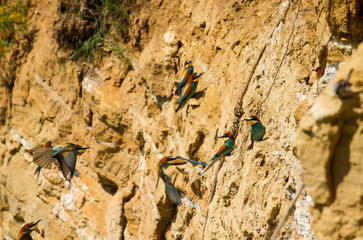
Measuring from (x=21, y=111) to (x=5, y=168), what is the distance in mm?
785

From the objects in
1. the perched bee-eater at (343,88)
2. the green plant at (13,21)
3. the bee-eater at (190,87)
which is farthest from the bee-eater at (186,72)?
the green plant at (13,21)

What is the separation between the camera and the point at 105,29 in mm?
4133

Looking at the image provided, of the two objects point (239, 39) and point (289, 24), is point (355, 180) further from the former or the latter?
point (239, 39)

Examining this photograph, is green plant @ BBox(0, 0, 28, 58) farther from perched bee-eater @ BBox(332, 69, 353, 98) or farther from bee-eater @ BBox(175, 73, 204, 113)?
perched bee-eater @ BBox(332, 69, 353, 98)

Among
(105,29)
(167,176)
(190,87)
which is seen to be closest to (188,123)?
(190,87)

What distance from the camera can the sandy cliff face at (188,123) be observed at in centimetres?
183

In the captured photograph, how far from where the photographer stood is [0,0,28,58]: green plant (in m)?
4.88

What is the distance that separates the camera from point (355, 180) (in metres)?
1.25

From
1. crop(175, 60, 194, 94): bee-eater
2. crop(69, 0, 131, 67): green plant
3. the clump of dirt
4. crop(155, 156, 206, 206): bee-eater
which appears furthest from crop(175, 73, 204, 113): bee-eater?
the clump of dirt

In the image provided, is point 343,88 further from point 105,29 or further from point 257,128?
point 105,29

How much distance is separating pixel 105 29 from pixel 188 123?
1.58m

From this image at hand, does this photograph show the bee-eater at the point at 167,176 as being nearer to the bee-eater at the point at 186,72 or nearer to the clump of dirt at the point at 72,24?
the bee-eater at the point at 186,72

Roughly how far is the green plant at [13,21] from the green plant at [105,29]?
41.7 inches

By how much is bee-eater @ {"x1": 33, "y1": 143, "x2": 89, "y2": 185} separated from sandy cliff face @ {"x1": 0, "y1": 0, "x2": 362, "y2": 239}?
645mm
